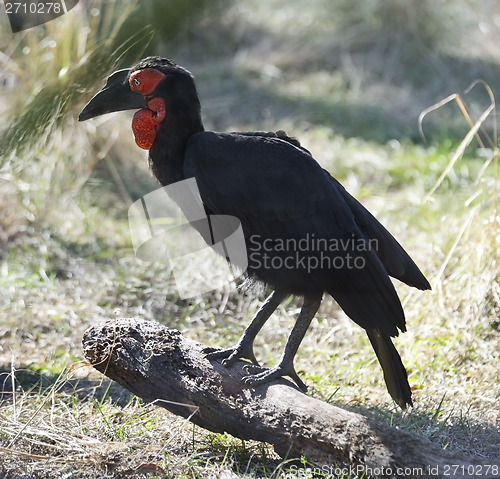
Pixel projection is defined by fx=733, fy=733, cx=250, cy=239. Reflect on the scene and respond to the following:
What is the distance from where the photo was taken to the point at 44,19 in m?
5.29

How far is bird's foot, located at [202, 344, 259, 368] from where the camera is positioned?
287 centimetres

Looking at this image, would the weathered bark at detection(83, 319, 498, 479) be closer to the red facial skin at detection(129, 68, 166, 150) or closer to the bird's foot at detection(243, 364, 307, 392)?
the bird's foot at detection(243, 364, 307, 392)

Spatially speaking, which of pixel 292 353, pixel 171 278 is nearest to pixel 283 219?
pixel 292 353

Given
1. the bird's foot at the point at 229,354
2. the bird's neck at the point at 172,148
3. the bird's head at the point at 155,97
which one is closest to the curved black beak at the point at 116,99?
the bird's head at the point at 155,97

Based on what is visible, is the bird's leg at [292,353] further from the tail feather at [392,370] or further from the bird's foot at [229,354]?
the tail feather at [392,370]

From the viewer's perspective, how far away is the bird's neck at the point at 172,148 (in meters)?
3.03

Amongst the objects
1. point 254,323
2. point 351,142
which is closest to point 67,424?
point 254,323

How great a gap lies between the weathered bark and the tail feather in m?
0.42

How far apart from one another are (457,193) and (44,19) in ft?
10.6

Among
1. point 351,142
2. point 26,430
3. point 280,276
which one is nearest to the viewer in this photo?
point 26,430

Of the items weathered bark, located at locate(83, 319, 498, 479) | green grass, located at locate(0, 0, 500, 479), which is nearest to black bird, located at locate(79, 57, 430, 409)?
weathered bark, located at locate(83, 319, 498, 479)

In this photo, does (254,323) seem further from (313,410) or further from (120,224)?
(120,224)

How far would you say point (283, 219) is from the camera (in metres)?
2.87

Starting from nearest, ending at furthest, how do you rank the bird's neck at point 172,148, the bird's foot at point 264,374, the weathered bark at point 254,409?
the weathered bark at point 254,409
the bird's foot at point 264,374
the bird's neck at point 172,148
